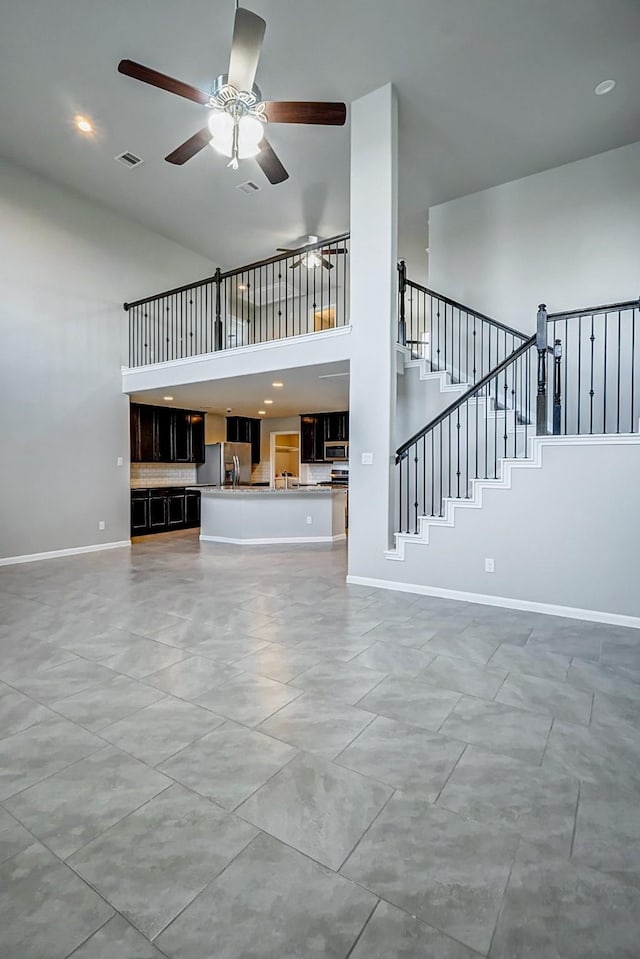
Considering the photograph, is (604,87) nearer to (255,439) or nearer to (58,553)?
(58,553)

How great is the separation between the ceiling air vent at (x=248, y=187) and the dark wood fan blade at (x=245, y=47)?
3232mm

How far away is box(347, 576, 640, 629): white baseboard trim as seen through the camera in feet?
12.6

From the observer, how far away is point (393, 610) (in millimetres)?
4180

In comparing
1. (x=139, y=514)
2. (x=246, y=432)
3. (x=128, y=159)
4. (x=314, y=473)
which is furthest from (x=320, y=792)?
(x=246, y=432)

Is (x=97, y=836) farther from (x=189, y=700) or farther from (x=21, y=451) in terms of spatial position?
(x=21, y=451)

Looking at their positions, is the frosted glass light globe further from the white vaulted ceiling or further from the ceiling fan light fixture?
the white vaulted ceiling

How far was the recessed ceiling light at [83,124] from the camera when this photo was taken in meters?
5.42

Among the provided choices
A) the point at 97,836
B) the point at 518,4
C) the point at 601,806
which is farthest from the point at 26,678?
the point at 518,4

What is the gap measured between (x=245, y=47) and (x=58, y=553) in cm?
629

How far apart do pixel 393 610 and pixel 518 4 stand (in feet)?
17.2

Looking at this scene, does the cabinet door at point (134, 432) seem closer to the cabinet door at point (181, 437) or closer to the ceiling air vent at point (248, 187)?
the cabinet door at point (181, 437)

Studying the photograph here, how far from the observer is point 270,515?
25.9ft

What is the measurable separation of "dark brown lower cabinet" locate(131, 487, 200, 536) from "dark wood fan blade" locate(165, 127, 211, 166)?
5.55 m

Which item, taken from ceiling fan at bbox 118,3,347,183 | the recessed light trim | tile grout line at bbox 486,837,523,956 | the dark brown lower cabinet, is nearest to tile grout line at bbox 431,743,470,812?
tile grout line at bbox 486,837,523,956
